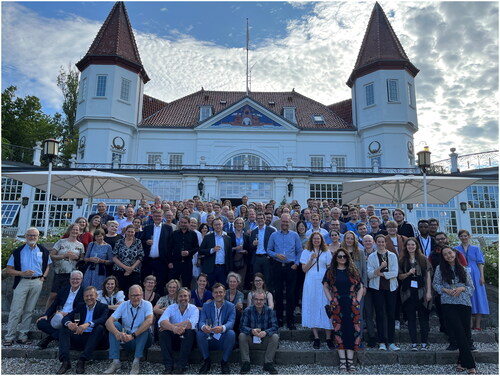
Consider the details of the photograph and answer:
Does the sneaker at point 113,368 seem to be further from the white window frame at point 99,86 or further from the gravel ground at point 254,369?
the white window frame at point 99,86

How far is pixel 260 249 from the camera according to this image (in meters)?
6.75

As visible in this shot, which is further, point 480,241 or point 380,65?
point 380,65

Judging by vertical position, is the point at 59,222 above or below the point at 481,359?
above

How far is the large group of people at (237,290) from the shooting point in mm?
5285

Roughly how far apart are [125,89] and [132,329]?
74.1ft

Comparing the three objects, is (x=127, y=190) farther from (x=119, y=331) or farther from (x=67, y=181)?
(x=119, y=331)

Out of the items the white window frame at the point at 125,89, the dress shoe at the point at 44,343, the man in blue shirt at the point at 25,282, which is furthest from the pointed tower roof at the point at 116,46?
the dress shoe at the point at 44,343

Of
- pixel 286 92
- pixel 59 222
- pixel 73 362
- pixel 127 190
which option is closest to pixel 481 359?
pixel 73 362

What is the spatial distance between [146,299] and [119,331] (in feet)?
2.27

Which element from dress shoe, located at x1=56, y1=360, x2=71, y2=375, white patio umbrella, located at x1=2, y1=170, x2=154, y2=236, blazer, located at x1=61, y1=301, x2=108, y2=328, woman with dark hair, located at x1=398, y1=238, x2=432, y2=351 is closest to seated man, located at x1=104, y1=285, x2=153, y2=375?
blazer, located at x1=61, y1=301, x2=108, y2=328

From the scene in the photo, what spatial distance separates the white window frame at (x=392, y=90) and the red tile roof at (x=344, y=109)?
372cm

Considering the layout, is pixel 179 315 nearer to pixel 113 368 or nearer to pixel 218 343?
pixel 218 343

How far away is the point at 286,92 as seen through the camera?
3162 centimetres

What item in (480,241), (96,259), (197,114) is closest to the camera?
(96,259)
